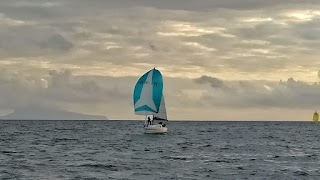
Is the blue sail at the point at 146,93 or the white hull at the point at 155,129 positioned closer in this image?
the white hull at the point at 155,129

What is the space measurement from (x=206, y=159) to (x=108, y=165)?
40.3 feet

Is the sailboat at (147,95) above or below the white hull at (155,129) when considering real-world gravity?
above

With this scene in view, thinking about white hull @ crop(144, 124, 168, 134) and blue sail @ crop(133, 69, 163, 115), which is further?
blue sail @ crop(133, 69, 163, 115)

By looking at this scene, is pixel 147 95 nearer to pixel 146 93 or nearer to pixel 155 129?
pixel 146 93

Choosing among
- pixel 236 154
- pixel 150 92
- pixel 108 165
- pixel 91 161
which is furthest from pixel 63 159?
pixel 150 92

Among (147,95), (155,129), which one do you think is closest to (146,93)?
(147,95)

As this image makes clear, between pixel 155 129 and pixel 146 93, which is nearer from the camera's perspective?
pixel 155 129

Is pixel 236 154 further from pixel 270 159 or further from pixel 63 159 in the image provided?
pixel 63 159

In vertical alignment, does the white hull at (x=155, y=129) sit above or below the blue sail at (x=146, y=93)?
below

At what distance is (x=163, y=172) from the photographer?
47.1 m

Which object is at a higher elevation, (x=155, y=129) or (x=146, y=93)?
(x=146, y=93)

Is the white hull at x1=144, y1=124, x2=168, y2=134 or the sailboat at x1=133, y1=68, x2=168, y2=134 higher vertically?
the sailboat at x1=133, y1=68, x2=168, y2=134

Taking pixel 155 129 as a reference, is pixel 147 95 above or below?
above

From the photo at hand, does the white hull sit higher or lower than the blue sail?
lower
